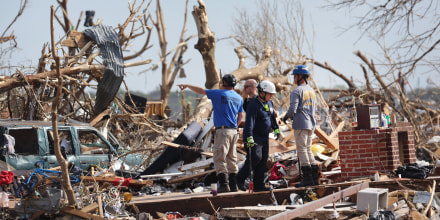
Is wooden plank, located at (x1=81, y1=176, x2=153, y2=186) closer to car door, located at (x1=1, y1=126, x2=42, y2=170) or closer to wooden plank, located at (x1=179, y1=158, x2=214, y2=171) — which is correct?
wooden plank, located at (x1=179, y1=158, x2=214, y2=171)

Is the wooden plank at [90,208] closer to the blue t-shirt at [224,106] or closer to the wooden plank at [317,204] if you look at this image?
the wooden plank at [317,204]

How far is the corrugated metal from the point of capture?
1608 centimetres

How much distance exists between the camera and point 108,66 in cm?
1606

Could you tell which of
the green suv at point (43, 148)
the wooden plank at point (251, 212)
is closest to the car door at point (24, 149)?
the green suv at point (43, 148)

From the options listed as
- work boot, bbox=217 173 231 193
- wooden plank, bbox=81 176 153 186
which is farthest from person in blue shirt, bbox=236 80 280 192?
wooden plank, bbox=81 176 153 186

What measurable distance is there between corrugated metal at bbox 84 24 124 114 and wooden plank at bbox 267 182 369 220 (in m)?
10.1

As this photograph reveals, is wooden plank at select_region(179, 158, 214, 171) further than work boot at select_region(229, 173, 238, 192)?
Yes

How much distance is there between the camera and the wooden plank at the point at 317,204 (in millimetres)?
5907

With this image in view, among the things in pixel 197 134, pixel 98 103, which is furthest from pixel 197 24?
pixel 197 134

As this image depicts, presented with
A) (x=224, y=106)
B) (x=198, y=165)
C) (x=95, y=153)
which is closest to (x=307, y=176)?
(x=224, y=106)

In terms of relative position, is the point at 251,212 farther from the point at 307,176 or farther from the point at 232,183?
the point at 307,176

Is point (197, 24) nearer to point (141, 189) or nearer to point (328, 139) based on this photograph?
point (328, 139)

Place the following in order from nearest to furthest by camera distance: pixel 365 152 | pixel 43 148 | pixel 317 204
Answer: pixel 317 204 → pixel 365 152 → pixel 43 148

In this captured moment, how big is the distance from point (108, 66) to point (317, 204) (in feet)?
35.3
